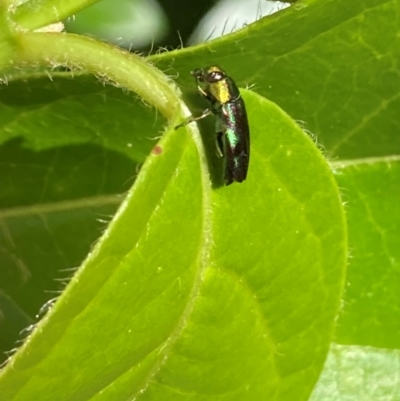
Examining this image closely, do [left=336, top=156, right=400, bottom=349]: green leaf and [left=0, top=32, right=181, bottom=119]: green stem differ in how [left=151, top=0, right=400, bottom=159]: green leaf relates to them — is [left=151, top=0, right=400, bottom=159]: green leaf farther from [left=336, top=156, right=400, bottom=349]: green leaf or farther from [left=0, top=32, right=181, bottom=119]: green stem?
[left=0, top=32, right=181, bottom=119]: green stem

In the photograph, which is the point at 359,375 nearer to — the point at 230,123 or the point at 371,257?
the point at 371,257

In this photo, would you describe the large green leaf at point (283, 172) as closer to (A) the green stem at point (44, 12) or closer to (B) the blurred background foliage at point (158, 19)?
(A) the green stem at point (44, 12)

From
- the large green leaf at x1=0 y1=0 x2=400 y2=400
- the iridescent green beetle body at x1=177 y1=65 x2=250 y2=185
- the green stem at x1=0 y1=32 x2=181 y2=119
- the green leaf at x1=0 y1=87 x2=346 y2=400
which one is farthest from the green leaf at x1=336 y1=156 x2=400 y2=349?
the green stem at x1=0 y1=32 x2=181 y2=119

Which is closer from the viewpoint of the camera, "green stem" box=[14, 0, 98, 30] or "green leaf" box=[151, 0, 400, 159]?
"green stem" box=[14, 0, 98, 30]

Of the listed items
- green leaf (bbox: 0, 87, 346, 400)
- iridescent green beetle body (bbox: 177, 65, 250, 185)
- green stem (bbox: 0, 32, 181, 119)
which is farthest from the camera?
iridescent green beetle body (bbox: 177, 65, 250, 185)

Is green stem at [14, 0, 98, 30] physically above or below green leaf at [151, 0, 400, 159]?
above

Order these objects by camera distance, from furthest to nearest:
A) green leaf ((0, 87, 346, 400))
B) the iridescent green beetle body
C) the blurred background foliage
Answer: the blurred background foliage, the iridescent green beetle body, green leaf ((0, 87, 346, 400))
